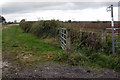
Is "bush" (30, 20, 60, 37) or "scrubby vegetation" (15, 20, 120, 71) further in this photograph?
"bush" (30, 20, 60, 37)

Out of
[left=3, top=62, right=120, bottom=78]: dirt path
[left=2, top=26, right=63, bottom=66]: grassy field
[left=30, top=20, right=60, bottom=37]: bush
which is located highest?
[left=30, top=20, right=60, bottom=37]: bush

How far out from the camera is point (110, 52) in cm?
862

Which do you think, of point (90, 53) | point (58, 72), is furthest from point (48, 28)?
point (58, 72)

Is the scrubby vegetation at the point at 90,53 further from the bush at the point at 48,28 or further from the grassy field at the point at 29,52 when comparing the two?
the bush at the point at 48,28

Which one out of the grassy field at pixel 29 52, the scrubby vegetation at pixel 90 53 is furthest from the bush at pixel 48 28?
the scrubby vegetation at pixel 90 53

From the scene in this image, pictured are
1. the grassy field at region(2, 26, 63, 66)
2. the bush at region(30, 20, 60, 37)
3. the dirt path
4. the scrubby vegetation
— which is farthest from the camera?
the bush at region(30, 20, 60, 37)

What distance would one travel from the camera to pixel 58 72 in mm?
6059

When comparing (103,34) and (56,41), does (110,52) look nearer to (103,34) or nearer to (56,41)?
(103,34)

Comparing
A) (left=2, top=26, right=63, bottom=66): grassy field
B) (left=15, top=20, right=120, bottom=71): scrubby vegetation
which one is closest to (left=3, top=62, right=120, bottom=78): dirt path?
(left=15, top=20, right=120, bottom=71): scrubby vegetation

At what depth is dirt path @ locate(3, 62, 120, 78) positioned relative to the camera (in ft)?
18.7

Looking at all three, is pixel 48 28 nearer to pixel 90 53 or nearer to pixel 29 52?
pixel 29 52

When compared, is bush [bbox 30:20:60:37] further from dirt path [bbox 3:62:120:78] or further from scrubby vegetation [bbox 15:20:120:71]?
dirt path [bbox 3:62:120:78]

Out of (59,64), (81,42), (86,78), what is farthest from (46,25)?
(86,78)

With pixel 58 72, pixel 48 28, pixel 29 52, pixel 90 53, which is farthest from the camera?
pixel 48 28
